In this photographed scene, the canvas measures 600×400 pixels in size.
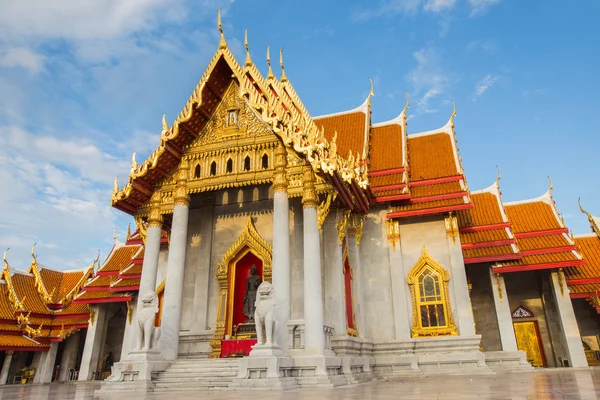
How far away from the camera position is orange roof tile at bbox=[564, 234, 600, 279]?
53.6 ft

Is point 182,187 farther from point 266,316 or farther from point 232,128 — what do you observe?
point 266,316

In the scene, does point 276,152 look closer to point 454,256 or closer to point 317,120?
point 454,256

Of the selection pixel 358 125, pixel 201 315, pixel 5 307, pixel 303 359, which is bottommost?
pixel 303 359

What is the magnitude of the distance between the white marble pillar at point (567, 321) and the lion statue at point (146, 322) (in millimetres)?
12875

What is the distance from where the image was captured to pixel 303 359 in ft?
28.3

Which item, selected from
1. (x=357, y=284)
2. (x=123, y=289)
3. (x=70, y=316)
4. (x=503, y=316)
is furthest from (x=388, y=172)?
(x=70, y=316)

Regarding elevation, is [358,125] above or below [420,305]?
above

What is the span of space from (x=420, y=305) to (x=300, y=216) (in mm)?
4199

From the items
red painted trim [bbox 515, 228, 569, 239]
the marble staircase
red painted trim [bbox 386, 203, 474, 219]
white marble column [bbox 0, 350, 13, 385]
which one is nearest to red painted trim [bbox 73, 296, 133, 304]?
white marble column [bbox 0, 350, 13, 385]

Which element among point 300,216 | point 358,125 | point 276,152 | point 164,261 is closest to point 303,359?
point 300,216

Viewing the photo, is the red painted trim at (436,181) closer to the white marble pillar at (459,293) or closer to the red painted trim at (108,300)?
the white marble pillar at (459,293)

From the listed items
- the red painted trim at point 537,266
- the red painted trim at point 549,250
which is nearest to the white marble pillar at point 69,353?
the red painted trim at point 537,266

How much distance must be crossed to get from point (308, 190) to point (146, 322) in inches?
172

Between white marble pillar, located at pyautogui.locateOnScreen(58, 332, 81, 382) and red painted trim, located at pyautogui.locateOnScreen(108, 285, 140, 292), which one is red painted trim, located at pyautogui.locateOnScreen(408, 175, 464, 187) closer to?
red painted trim, located at pyautogui.locateOnScreen(108, 285, 140, 292)
